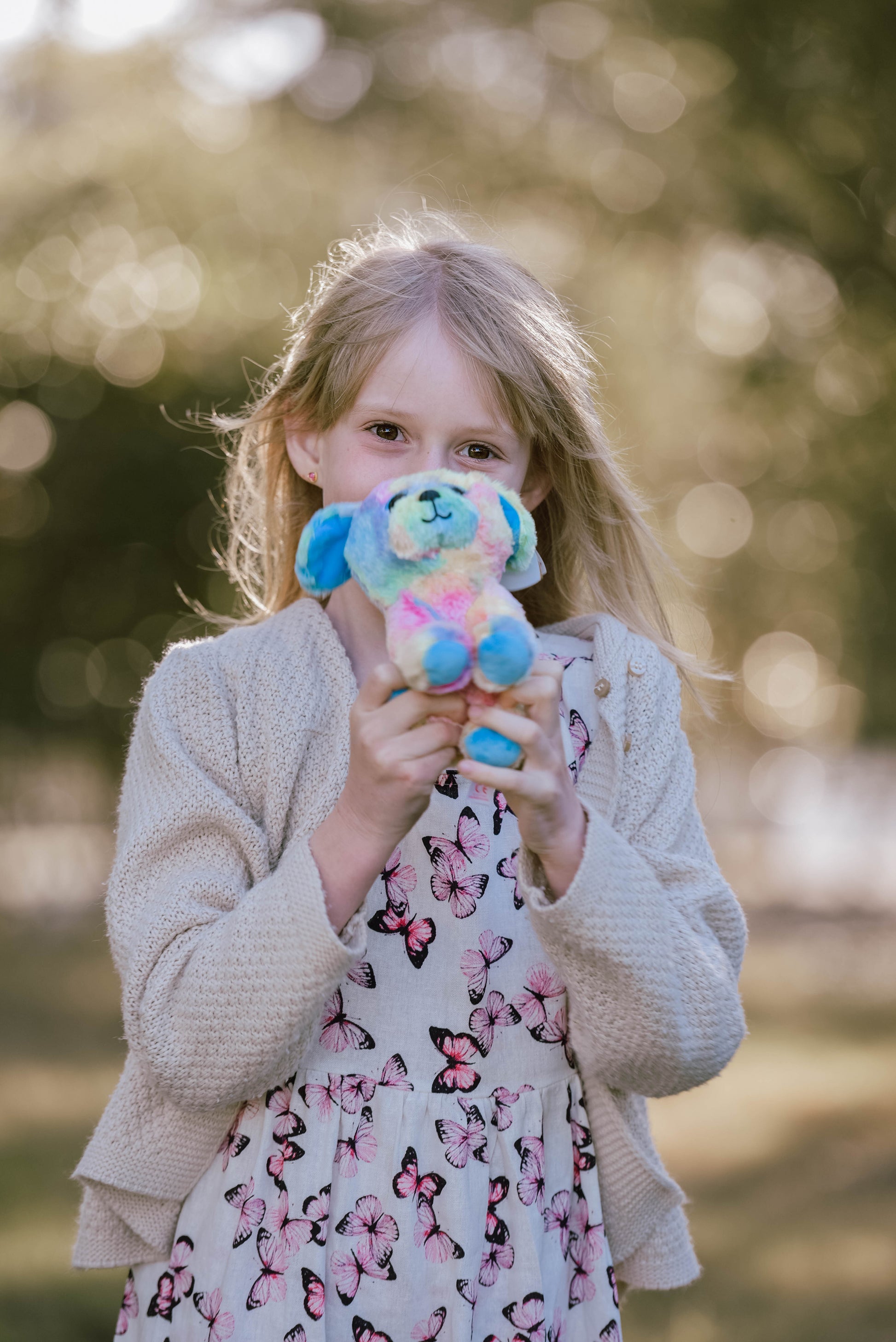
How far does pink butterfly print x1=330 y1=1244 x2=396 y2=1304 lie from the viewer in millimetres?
1542

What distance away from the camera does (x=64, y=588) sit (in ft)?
25.4

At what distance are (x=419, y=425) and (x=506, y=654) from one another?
59 cm

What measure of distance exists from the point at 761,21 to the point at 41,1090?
206 inches

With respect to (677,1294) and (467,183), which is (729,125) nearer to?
(467,183)

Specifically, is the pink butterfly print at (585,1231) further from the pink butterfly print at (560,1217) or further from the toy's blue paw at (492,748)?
the toy's blue paw at (492,748)

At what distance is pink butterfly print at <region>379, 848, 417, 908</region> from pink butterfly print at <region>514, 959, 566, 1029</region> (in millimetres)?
206

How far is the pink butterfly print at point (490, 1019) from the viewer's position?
1649 millimetres

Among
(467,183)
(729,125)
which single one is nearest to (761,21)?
(729,125)

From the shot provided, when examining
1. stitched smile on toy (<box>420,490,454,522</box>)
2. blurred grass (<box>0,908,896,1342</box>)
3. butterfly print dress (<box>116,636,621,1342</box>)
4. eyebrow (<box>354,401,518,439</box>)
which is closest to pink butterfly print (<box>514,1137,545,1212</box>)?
butterfly print dress (<box>116,636,621,1342</box>)

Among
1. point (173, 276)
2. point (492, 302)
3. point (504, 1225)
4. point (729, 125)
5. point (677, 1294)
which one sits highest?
point (173, 276)

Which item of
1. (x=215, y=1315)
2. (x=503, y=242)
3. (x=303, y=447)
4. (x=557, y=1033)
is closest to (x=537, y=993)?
(x=557, y=1033)

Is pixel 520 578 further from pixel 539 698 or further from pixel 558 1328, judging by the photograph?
pixel 558 1328

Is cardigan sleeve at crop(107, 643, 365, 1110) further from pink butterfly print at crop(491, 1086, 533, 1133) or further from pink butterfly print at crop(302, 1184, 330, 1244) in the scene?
pink butterfly print at crop(491, 1086, 533, 1133)

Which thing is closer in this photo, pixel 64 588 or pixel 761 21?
pixel 761 21
